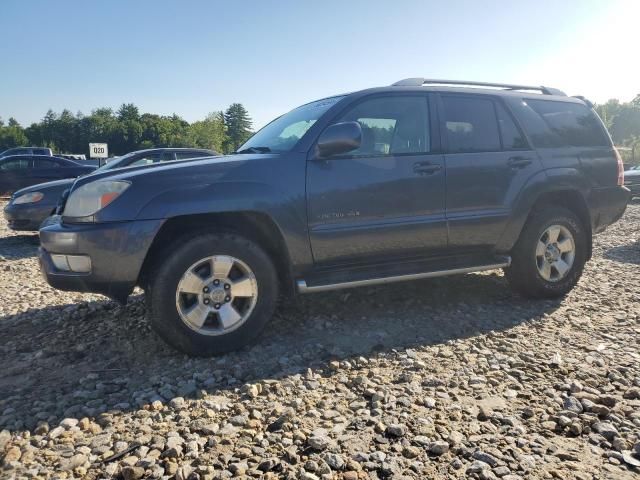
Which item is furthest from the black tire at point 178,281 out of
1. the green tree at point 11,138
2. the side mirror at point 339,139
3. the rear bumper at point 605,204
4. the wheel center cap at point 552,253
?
the green tree at point 11,138

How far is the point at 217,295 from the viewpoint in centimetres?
316

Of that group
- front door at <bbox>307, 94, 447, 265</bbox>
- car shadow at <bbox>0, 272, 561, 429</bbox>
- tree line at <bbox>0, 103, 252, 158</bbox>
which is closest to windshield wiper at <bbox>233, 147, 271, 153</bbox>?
front door at <bbox>307, 94, 447, 265</bbox>

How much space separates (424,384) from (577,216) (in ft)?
9.10

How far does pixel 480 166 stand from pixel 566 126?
4.17 ft

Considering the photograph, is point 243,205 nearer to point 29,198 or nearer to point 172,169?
point 172,169

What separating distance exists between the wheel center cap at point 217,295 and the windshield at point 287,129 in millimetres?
1161

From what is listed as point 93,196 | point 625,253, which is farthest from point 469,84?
point 625,253

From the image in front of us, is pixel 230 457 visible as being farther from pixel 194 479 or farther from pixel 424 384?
pixel 424 384

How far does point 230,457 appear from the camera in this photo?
A: 2.12 m

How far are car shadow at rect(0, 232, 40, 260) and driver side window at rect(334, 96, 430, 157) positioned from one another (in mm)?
5534

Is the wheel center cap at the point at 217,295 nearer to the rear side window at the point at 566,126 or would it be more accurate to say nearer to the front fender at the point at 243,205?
the front fender at the point at 243,205

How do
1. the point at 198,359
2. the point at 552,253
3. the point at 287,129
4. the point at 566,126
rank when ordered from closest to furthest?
the point at 198,359 → the point at 287,129 → the point at 552,253 → the point at 566,126

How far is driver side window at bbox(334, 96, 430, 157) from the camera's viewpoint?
371 cm

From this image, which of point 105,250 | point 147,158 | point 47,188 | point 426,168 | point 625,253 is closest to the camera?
point 105,250
